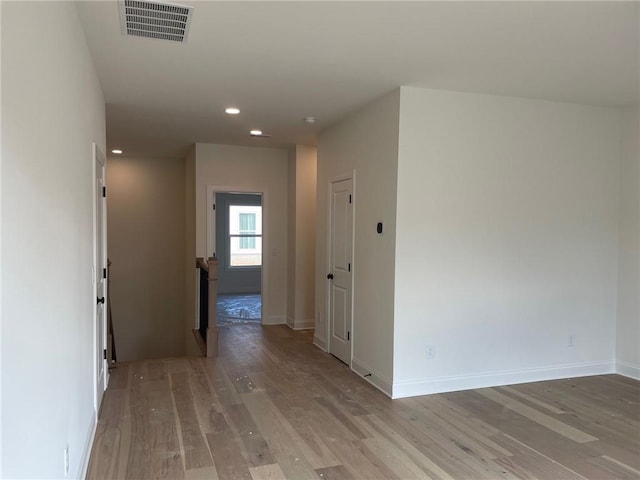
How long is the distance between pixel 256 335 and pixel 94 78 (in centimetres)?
381

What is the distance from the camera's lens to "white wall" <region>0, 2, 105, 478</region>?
53.9 inches

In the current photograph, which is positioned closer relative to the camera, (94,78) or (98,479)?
(98,479)

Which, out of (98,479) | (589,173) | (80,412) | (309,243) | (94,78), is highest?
(94,78)

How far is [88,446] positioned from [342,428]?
5.48 feet

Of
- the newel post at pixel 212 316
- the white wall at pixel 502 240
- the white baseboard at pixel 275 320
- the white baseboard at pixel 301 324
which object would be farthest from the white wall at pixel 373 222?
the white baseboard at pixel 275 320

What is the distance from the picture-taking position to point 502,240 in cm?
425

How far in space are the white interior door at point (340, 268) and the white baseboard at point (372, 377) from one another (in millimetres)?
179

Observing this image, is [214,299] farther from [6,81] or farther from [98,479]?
[6,81]

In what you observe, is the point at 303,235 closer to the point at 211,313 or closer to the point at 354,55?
the point at 211,313

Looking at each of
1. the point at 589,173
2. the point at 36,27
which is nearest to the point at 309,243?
the point at 589,173

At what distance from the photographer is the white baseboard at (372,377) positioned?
4027 mm

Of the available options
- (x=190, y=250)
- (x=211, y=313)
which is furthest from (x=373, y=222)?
(x=190, y=250)

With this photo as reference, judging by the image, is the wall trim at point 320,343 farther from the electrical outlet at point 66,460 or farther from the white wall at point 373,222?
the electrical outlet at point 66,460

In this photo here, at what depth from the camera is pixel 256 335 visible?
621 cm
